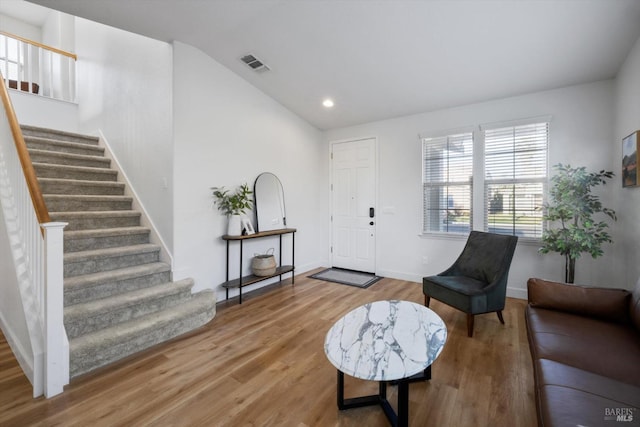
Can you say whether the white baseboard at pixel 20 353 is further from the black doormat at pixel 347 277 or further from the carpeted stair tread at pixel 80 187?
the black doormat at pixel 347 277

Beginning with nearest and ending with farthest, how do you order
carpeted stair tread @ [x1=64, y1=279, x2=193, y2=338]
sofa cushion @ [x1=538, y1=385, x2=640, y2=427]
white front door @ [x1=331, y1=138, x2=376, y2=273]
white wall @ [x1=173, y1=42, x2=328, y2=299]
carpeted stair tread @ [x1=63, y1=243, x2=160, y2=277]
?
sofa cushion @ [x1=538, y1=385, x2=640, y2=427] < carpeted stair tread @ [x1=64, y1=279, x2=193, y2=338] < carpeted stair tread @ [x1=63, y1=243, x2=160, y2=277] < white wall @ [x1=173, y1=42, x2=328, y2=299] < white front door @ [x1=331, y1=138, x2=376, y2=273]

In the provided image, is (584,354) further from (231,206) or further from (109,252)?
Result: (109,252)

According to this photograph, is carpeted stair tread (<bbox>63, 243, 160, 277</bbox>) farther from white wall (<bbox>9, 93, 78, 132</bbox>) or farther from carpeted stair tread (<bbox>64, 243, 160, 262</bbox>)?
white wall (<bbox>9, 93, 78, 132</bbox>)

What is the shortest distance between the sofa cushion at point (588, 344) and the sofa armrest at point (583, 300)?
61 millimetres

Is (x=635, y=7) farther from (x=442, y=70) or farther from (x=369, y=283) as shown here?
(x=369, y=283)

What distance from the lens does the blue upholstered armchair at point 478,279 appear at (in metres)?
2.55

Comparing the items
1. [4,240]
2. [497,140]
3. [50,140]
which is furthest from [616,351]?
[50,140]

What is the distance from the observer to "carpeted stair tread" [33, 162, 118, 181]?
3290 millimetres

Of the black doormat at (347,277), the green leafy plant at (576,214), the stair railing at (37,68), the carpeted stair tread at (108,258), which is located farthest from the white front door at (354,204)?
the stair railing at (37,68)

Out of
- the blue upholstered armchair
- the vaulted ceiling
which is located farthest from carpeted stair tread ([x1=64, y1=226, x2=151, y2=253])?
the blue upholstered armchair

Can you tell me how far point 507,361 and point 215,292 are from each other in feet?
9.94

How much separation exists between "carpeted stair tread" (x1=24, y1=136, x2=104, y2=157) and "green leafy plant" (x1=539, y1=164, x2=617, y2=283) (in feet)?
19.7

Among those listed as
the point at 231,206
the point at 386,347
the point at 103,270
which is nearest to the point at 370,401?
the point at 386,347

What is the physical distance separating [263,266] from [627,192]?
3970 millimetres
